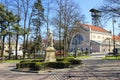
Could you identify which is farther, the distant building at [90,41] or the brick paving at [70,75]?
the distant building at [90,41]

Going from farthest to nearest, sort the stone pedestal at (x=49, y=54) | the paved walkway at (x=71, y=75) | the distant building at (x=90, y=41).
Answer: the distant building at (x=90, y=41) < the stone pedestal at (x=49, y=54) < the paved walkway at (x=71, y=75)

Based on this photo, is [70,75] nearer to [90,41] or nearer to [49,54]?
[49,54]

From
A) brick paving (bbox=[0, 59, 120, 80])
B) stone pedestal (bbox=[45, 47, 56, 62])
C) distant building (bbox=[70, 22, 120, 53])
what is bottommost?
brick paving (bbox=[0, 59, 120, 80])

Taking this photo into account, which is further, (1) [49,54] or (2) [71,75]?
(1) [49,54]

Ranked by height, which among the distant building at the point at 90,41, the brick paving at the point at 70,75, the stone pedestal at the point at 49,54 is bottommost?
the brick paving at the point at 70,75

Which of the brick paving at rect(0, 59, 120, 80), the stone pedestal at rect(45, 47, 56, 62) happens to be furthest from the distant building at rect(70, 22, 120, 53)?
the brick paving at rect(0, 59, 120, 80)

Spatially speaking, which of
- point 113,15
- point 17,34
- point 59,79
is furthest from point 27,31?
point 59,79

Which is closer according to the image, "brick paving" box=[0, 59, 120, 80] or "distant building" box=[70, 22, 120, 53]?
"brick paving" box=[0, 59, 120, 80]

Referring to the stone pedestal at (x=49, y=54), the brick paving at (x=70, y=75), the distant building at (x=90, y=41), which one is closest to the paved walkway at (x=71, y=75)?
the brick paving at (x=70, y=75)

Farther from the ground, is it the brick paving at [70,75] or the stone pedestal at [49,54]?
the stone pedestal at [49,54]

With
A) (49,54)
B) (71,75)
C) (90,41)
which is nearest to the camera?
(71,75)

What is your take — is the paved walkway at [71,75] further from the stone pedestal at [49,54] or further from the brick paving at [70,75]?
A: the stone pedestal at [49,54]

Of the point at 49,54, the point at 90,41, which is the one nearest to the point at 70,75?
the point at 49,54

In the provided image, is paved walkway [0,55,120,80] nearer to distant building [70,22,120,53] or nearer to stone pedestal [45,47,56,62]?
Answer: stone pedestal [45,47,56,62]
